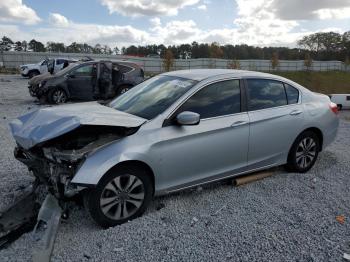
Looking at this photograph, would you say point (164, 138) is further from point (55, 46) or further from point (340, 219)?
point (55, 46)

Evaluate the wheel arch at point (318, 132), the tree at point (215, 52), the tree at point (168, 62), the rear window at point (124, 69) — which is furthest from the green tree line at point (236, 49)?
the wheel arch at point (318, 132)

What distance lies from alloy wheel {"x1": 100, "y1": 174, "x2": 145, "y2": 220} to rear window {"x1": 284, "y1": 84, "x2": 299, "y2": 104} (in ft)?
9.02

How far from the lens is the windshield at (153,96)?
4.37 meters

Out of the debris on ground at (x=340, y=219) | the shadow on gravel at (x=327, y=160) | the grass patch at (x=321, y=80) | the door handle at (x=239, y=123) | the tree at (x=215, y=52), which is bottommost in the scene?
the grass patch at (x=321, y=80)

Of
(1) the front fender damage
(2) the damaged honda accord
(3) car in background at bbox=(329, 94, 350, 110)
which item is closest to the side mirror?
(2) the damaged honda accord

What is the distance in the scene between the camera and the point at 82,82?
13461mm

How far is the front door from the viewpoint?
13.6 feet

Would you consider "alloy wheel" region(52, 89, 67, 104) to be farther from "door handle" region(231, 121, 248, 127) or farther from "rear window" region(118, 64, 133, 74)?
"door handle" region(231, 121, 248, 127)

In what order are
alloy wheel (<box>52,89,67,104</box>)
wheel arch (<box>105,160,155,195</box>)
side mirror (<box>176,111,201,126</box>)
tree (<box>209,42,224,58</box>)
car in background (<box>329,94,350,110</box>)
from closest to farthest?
1. wheel arch (<box>105,160,155,195</box>)
2. side mirror (<box>176,111,201,126</box>)
3. alloy wheel (<box>52,89,67,104</box>)
4. car in background (<box>329,94,350,110</box>)
5. tree (<box>209,42,224,58</box>)

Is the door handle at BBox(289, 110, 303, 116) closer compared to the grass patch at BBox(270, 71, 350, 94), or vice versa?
the door handle at BBox(289, 110, 303, 116)

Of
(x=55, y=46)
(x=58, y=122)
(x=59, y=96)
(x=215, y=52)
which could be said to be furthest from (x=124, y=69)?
(x=55, y=46)

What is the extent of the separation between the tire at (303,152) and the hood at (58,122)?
8.37 ft

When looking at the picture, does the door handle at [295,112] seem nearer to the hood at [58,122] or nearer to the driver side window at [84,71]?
the hood at [58,122]

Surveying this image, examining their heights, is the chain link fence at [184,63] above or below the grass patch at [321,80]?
above
